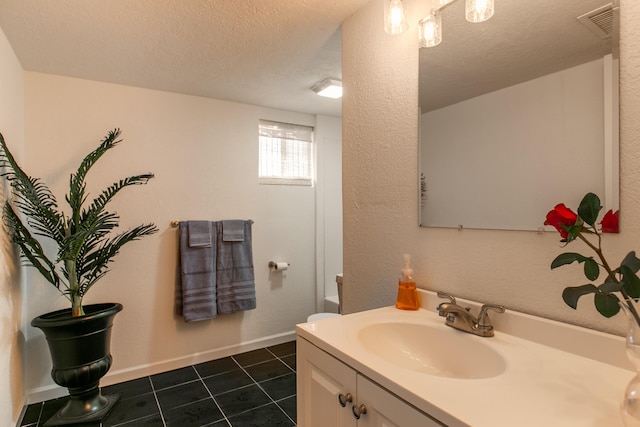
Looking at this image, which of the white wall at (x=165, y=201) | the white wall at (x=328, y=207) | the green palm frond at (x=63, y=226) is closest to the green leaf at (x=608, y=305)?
the green palm frond at (x=63, y=226)

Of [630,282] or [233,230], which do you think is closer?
[630,282]

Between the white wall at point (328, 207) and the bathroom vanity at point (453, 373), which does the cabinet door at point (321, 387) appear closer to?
the bathroom vanity at point (453, 373)

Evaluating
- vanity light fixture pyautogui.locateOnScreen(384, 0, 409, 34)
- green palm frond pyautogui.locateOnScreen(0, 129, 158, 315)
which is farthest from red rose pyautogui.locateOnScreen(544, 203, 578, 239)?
green palm frond pyautogui.locateOnScreen(0, 129, 158, 315)

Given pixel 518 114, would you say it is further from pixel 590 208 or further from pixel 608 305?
pixel 608 305

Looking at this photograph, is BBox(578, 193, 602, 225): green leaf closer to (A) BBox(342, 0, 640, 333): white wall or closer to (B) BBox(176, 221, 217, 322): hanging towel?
(A) BBox(342, 0, 640, 333): white wall

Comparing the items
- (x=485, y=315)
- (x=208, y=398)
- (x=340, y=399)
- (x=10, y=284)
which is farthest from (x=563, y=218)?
(x=10, y=284)

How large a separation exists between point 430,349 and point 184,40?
1.93 metres

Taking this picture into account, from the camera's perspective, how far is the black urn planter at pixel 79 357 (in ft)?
6.11

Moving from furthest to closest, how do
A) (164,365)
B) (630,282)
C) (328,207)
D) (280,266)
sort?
1. (328,207)
2. (280,266)
3. (164,365)
4. (630,282)

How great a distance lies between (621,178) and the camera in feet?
2.71

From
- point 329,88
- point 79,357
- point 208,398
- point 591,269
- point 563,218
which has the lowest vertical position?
point 208,398

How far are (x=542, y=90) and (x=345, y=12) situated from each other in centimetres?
100

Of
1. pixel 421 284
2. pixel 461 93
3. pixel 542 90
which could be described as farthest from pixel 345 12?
pixel 421 284

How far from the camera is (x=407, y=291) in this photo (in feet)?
4.20
